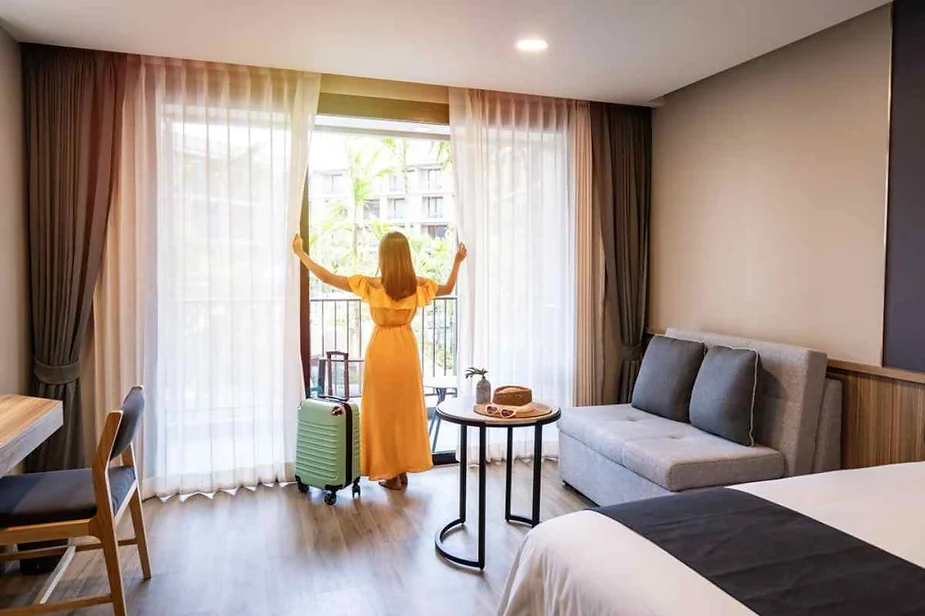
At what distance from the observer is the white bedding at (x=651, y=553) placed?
133 cm

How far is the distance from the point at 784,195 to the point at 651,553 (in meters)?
2.56

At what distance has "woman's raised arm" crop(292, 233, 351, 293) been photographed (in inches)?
140

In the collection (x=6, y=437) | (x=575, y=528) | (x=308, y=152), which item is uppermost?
(x=308, y=152)

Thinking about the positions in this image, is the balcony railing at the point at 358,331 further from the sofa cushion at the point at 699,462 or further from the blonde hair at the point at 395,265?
the sofa cushion at the point at 699,462

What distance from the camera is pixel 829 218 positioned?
307 centimetres

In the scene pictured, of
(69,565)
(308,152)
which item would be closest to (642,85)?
(308,152)

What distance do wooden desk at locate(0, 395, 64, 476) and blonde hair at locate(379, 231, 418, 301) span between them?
165 cm

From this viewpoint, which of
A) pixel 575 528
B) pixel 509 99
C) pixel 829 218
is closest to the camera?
pixel 575 528

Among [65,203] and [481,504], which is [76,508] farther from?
[65,203]

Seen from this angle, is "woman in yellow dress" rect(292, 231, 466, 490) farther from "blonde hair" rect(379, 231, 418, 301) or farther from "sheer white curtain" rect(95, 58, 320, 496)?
"sheer white curtain" rect(95, 58, 320, 496)

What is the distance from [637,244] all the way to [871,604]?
3.39m

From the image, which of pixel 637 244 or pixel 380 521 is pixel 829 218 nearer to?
pixel 637 244

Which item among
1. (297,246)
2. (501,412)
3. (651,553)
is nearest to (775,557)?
(651,553)

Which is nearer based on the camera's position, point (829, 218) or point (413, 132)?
point (829, 218)
